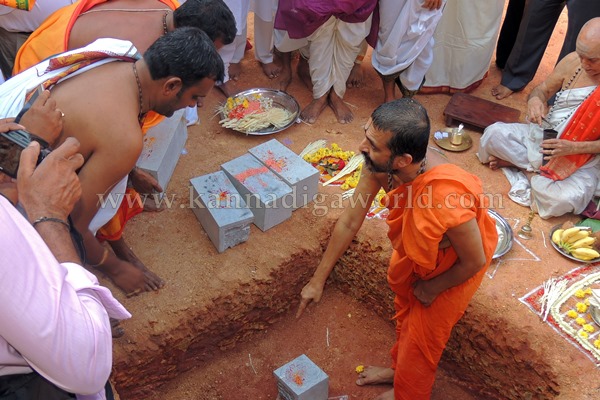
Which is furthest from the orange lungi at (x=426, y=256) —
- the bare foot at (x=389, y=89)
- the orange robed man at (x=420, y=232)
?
the bare foot at (x=389, y=89)

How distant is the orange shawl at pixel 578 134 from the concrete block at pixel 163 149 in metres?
3.28

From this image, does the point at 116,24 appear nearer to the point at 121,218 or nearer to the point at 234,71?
the point at 121,218

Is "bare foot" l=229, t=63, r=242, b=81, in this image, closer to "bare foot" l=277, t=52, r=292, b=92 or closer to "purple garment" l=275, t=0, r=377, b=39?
"bare foot" l=277, t=52, r=292, b=92

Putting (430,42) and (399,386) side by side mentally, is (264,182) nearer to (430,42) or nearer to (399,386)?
(399,386)

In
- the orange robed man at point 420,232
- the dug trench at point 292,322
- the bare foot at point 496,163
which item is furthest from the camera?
the bare foot at point 496,163

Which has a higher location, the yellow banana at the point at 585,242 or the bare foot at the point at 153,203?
the yellow banana at the point at 585,242

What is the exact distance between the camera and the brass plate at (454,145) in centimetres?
570

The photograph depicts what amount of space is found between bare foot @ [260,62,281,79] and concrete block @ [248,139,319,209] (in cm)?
179

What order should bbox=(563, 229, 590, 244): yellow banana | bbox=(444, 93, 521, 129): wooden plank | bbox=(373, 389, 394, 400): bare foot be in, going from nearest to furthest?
bbox=(373, 389, 394, 400): bare foot, bbox=(563, 229, 590, 244): yellow banana, bbox=(444, 93, 521, 129): wooden plank

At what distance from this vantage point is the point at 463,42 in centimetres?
646

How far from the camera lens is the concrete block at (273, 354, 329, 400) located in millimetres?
3932

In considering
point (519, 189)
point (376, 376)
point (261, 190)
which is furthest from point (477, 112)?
point (376, 376)

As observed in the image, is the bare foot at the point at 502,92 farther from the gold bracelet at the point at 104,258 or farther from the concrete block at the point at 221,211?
the gold bracelet at the point at 104,258

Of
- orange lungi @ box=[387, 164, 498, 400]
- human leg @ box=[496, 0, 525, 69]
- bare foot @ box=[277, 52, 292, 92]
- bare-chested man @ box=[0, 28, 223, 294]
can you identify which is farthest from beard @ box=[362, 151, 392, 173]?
human leg @ box=[496, 0, 525, 69]
